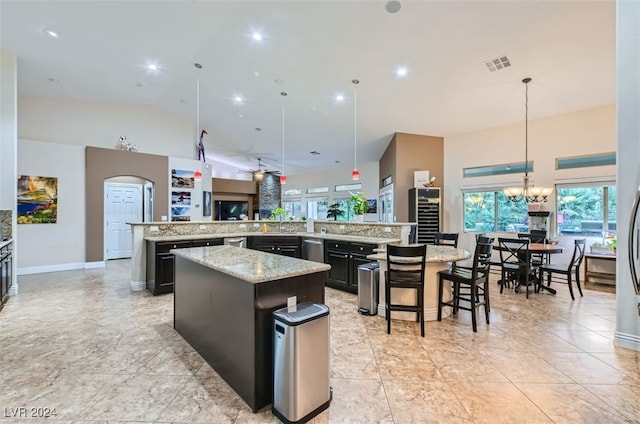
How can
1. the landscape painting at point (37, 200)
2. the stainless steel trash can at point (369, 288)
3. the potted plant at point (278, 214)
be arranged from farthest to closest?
1. the landscape painting at point (37, 200)
2. the potted plant at point (278, 214)
3. the stainless steel trash can at point (369, 288)

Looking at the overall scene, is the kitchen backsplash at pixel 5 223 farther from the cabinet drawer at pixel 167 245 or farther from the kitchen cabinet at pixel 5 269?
the cabinet drawer at pixel 167 245

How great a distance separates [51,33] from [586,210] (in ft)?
33.8

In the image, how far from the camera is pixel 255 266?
217cm

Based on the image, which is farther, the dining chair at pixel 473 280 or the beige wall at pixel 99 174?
the beige wall at pixel 99 174

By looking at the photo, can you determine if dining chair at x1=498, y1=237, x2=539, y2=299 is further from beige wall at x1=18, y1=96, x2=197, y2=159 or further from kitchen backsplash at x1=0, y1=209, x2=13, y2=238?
beige wall at x1=18, y1=96, x2=197, y2=159

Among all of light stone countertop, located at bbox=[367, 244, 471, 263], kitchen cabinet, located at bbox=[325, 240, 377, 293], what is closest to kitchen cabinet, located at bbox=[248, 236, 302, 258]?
kitchen cabinet, located at bbox=[325, 240, 377, 293]

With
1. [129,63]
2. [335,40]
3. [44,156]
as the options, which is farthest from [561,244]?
[44,156]

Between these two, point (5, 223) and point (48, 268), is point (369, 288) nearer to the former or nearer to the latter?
point (5, 223)

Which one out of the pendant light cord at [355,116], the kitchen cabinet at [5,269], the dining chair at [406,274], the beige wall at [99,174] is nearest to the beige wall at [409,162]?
the pendant light cord at [355,116]

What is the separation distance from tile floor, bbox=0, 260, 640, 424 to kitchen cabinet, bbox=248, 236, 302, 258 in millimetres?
2002

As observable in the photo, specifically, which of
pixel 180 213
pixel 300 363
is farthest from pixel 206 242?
pixel 180 213

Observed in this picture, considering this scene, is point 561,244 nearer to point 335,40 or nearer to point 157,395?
point 335,40

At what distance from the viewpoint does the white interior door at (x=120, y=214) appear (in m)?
7.87

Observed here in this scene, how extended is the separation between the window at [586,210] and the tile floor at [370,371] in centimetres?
289
